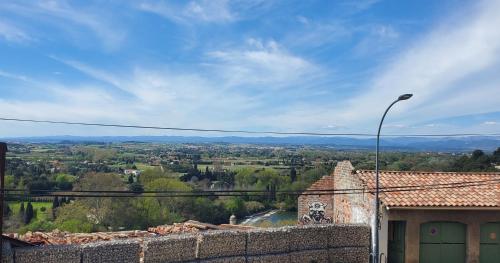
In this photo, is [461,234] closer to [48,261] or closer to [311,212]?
[311,212]

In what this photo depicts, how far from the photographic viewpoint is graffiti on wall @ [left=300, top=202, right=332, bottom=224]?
25.2m

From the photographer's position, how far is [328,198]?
976 inches

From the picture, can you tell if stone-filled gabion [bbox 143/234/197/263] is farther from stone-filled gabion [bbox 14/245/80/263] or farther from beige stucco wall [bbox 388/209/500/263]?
beige stucco wall [bbox 388/209/500/263]

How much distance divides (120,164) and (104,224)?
3152cm

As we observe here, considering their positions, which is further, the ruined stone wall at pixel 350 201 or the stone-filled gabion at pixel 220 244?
the ruined stone wall at pixel 350 201

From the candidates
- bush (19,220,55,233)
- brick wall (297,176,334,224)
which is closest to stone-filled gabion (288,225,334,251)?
brick wall (297,176,334,224)

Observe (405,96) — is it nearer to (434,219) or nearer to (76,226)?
(434,219)

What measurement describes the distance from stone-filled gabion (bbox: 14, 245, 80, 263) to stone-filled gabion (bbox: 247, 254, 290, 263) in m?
5.88

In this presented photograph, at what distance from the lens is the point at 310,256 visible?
17.2 meters

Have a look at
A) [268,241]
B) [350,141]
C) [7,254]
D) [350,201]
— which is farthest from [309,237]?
[350,141]

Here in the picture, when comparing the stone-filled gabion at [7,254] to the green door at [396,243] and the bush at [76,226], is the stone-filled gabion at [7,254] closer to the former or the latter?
the green door at [396,243]

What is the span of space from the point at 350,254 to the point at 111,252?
362 inches

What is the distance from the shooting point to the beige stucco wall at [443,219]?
18109 mm

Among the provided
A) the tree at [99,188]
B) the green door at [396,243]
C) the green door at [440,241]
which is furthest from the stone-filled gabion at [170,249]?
the tree at [99,188]
